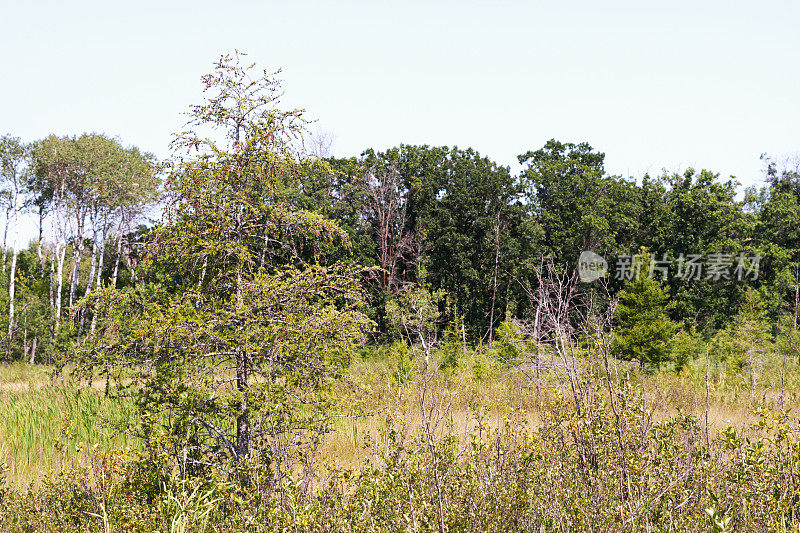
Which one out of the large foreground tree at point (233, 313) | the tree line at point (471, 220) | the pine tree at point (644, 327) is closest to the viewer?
the large foreground tree at point (233, 313)

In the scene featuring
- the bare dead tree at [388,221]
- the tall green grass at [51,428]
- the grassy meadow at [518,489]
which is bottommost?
the tall green grass at [51,428]

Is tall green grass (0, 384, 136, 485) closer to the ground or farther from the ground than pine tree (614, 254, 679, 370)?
closer to the ground

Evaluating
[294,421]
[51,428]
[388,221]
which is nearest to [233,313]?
[294,421]

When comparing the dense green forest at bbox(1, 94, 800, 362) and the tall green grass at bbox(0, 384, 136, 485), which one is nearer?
the tall green grass at bbox(0, 384, 136, 485)

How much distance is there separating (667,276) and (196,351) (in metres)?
31.5

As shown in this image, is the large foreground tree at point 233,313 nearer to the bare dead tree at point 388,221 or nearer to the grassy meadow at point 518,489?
the grassy meadow at point 518,489

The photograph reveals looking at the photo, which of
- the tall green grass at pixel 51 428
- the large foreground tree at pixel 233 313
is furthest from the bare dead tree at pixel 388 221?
the large foreground tree at pixel 233 313

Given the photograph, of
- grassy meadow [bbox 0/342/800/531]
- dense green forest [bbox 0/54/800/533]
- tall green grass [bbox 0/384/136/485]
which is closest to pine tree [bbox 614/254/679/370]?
dense green forest [bbox 0/54/800/533]

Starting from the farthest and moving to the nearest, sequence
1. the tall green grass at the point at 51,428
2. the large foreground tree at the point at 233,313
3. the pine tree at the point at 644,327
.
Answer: the pine tree at the point at 644,327 → the tall green grass at the point at 51,428 → the large foreground tree at the point at 233,313

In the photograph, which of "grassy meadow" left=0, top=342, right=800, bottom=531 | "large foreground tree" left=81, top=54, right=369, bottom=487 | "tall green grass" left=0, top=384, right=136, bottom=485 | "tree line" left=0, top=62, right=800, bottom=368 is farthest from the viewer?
"tree line" left=0, top=62, right=800, bottom=368

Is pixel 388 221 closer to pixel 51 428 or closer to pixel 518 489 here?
pixel 51 428

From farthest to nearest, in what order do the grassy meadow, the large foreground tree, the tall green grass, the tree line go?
the tree line
the tall green grass
the large foreground tree
the grassy meadow

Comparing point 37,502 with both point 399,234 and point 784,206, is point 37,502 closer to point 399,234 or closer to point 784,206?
point 399,234

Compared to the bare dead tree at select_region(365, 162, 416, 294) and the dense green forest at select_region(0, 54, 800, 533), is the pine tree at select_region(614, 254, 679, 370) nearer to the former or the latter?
the dense green forest at select_region(0, 54, 800, 533)
